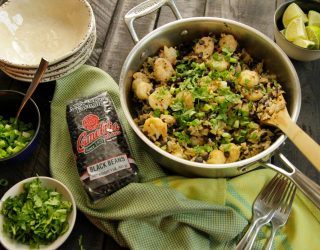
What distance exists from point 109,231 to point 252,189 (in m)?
0.38

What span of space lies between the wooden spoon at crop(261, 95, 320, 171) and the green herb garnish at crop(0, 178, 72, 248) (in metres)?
0.57

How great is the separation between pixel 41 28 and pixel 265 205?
0.93m

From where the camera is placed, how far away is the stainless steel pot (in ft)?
3.37

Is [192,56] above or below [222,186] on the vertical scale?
above

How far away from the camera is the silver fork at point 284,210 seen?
1.06 m

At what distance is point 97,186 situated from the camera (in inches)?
42.3

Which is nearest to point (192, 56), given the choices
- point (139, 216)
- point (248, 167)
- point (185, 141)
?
point (185, 141)

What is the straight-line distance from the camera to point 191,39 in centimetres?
133

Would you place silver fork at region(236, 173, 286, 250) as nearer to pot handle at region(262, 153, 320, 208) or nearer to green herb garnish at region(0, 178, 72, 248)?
pot handle at region(262, 153, 320, 208)

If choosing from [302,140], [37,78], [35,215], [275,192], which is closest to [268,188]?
[275,192]

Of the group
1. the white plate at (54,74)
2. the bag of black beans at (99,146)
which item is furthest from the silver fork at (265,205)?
the white plate at (54,74)

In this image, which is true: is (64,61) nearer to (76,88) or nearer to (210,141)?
(76,88)

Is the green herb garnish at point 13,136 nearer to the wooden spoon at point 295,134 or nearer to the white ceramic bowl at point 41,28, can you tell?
the white ceramic bowl at point 41,28

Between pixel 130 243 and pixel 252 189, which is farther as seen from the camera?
pixel 252 189
